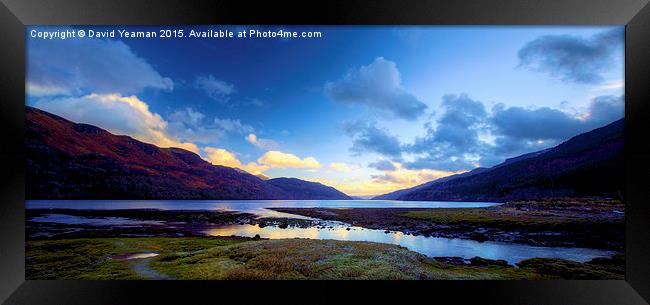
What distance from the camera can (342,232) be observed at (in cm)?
1071

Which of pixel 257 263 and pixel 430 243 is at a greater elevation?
pixel 257 263

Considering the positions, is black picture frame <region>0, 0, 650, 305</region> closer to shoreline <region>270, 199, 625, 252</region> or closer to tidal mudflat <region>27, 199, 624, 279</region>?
tidal mudflat <region>27, 199, 624, 279</region>

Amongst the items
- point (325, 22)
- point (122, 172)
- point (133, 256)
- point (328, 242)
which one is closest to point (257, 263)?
point (328, 242)

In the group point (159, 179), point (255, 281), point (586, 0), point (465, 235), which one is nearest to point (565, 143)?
point (465, 235)

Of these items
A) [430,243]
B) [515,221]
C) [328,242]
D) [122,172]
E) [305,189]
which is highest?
[122,172]

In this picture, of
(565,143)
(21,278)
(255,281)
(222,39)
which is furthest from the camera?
(565,143)

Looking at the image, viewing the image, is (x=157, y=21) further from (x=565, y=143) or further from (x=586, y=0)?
(x=565, y=143)

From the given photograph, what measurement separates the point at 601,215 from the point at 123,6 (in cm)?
1611

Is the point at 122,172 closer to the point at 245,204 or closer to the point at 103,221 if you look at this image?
the point at 103,221

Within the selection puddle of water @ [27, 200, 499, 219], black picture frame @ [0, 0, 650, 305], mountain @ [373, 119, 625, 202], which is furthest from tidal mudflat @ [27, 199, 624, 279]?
black picture frame @ [0, 0, 650, 305]

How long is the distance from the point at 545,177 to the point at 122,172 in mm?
18357

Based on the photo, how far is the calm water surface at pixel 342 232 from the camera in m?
9.07

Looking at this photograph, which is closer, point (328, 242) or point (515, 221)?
point (328, 242)

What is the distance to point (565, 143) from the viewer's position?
11.0 metres
